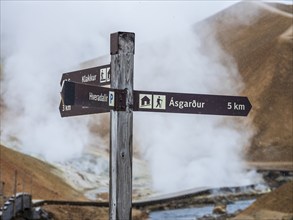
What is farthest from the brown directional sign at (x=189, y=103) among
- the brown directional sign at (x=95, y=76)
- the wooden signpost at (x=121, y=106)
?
the brown directional sign at (x=95, y=76)

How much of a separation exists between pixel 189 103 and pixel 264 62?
41620 mm

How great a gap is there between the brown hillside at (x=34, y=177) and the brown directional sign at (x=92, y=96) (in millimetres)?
17543

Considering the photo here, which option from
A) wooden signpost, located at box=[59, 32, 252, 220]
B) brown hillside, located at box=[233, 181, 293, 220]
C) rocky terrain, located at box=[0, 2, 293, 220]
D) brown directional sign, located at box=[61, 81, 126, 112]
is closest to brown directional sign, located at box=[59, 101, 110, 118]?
wooden signpost, located at box=[59, 32, 252, 220]

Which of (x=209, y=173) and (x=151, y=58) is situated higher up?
(x=151, y=58)

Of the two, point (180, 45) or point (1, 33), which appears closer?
point (1, 33)

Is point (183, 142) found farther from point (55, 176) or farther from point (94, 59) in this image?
point (55, 176)

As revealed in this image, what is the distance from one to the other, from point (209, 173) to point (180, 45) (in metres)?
16.0

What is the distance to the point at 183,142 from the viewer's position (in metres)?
38.4

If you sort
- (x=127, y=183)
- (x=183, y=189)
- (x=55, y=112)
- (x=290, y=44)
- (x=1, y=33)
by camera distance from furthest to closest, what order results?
(x=290, y=44) < (x=1, y=33) < (x=55, y=112) < (x=183, y=189) < (x=127, y=183)

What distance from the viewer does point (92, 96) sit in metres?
4.83

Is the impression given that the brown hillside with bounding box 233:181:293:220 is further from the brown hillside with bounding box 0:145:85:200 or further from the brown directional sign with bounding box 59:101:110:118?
the brown directional sign with bounding box 59:101:110:118

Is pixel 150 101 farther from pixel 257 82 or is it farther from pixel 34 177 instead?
pixel 257 82

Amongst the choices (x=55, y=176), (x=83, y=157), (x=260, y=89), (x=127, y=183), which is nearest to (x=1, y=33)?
(x=83, y=157)

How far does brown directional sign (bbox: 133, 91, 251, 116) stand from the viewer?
513cm
